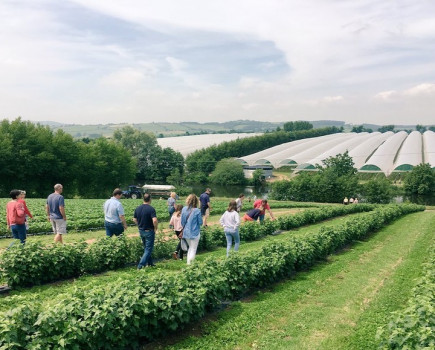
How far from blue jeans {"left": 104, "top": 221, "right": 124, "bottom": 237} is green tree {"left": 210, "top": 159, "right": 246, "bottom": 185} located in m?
78.8

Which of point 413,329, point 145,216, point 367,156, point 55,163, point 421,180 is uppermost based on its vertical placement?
point 55,163

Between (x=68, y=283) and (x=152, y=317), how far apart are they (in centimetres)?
369

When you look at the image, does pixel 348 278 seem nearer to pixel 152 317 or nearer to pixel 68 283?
pixel 152 317

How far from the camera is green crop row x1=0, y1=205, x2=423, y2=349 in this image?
4.91 meters

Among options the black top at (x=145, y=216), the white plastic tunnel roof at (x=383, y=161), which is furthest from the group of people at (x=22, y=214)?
the white plastic tunnel roof at (x=383, y=161)

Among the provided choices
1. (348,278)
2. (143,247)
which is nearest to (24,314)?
(143,247)

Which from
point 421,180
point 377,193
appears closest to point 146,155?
point 377,193

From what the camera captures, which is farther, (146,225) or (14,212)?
(14,212)

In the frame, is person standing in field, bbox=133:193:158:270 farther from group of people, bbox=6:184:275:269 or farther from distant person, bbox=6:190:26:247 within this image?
distant person, bbox=6:190:26:247

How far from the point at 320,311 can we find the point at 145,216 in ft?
16.6

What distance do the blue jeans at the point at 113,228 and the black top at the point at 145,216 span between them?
1.17m

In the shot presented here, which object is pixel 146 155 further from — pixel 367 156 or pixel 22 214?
pixel 22 214

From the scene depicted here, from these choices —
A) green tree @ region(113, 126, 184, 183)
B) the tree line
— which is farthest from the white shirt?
green tree @ region(113, 126, 184, 183)

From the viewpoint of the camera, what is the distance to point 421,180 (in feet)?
222
